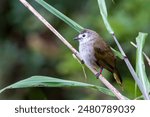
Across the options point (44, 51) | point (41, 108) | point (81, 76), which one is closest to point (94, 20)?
point (81, 76)

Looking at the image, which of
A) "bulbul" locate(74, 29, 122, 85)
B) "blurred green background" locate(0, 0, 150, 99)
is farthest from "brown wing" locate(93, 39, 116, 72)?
"blurred green background" locate(0, 0, 150, 99)

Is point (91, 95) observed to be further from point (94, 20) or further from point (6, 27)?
point (6, 27)

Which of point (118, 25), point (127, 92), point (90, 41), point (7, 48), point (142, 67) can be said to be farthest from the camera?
point (7, 48)

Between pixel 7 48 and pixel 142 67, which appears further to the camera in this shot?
pixel 7 48

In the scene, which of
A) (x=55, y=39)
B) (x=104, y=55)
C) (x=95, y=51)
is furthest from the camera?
(x=55, y=39)

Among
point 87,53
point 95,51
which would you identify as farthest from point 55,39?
point 87,53

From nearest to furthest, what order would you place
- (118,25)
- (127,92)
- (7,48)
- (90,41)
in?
(90,41) → (127,92) → (118,25) → (7,48)

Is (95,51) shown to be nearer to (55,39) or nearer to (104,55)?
(104,55)
